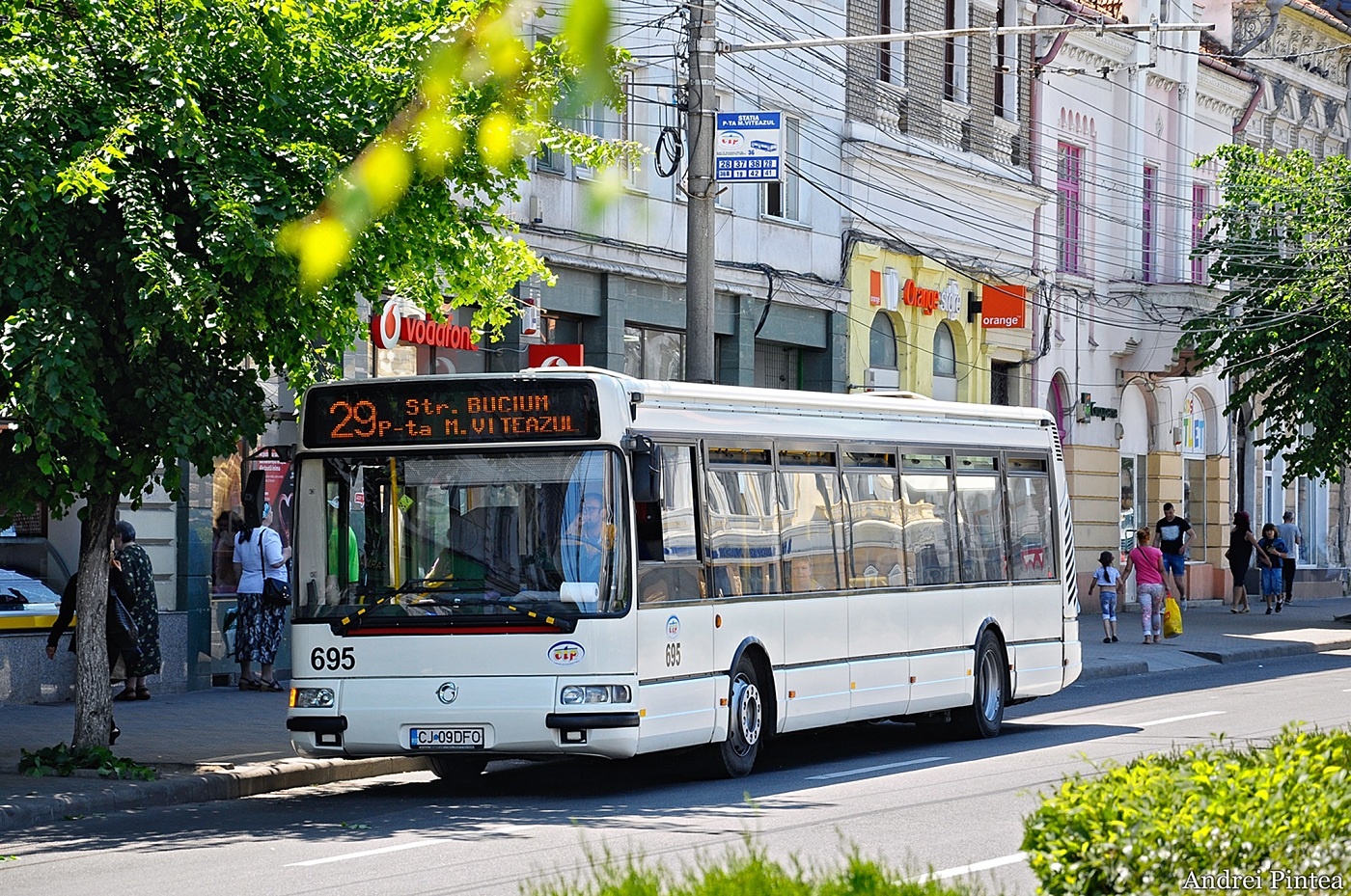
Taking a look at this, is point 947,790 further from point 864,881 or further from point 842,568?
point 864,881

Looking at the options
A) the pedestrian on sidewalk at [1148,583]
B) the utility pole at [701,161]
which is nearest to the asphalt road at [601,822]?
the utility pole at [701,161]

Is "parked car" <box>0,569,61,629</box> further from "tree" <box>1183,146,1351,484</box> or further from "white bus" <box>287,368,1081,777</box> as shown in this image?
"tree" <box>1183,146,1351,484</box>

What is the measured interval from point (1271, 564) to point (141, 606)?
26671 mm

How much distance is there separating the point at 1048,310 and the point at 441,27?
82.2 ft

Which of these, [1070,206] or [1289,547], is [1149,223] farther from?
[1289,547]

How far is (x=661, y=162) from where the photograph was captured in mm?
27781

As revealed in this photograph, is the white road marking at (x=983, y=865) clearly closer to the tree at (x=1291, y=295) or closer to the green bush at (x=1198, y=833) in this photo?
the green bush at (x=1198, y=833)

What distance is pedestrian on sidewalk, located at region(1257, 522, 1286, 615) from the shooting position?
4066 cm

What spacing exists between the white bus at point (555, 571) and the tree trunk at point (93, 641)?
158cm

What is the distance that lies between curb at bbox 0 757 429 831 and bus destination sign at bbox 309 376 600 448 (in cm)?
235

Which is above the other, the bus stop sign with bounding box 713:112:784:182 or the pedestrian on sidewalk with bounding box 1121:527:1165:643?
the bus stop sign with bounding box 713:112:784:182

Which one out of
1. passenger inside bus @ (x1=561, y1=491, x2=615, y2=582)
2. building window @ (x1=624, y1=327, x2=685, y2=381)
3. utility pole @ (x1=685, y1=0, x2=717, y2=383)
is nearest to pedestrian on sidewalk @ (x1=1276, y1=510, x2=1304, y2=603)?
building window @ (x1=624, y1=327, x2=685, y2=381)

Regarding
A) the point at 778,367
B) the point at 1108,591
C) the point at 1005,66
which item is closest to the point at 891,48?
the point at 1005,66

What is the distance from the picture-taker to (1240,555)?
4069cm
